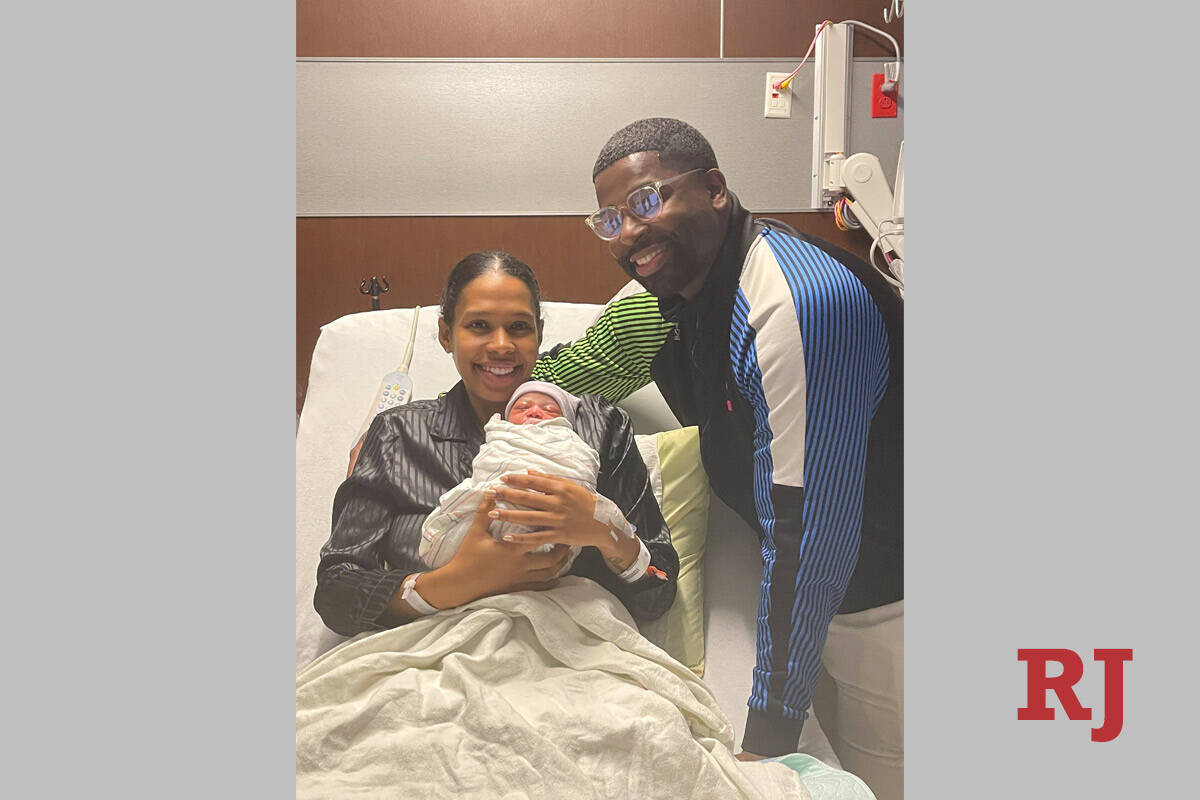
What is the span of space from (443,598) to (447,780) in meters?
0.26

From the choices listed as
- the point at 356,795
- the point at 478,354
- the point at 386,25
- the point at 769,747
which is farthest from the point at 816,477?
the point at 386,25

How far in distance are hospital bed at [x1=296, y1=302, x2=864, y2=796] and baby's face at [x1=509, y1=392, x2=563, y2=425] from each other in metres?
0.10

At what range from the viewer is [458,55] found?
65.9 inches

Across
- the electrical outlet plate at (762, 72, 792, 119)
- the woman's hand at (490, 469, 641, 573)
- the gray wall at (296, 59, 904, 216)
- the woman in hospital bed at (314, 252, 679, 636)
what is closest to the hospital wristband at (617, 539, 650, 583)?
the woman in hospital bed at (314, 252, 679, 636)

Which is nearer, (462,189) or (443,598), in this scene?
(443,598)

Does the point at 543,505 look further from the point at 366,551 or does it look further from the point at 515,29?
the point at 515,29

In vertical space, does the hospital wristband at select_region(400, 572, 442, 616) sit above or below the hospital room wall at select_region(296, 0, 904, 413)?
below

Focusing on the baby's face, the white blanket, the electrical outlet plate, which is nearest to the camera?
the white blanket

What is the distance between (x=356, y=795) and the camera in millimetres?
1465

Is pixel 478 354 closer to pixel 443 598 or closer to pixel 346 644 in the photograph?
pixel 443 598
